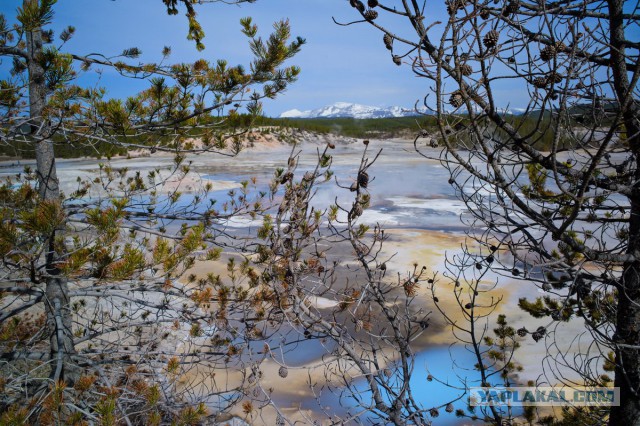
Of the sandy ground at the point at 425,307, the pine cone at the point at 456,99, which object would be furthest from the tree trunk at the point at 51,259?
the pine cone at the point at 456,99

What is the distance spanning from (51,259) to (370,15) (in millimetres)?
2555

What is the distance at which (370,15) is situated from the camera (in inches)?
65.4

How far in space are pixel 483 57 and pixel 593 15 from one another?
3.69 feet

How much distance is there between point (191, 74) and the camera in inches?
127

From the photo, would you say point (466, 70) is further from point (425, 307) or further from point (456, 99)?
point (425, 307)

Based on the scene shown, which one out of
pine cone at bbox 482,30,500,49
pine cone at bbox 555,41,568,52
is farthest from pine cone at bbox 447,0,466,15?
pine cone at bbox 555,41,568,52

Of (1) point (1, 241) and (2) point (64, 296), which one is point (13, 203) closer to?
(2) point (64, 296)

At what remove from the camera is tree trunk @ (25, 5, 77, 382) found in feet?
9.08

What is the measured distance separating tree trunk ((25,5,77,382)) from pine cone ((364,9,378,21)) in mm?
2231

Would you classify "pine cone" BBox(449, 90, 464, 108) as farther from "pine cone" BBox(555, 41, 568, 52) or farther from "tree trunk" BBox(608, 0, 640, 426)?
"tree trunk" BBox(608, 0, 640, 426)

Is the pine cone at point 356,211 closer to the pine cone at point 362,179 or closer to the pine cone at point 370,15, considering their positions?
the pine cone at point 362,179

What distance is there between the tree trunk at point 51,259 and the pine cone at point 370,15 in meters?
2.23

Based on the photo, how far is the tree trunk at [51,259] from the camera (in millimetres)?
2768

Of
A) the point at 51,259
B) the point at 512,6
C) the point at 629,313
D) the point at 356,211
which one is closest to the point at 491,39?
the point at 512,6
